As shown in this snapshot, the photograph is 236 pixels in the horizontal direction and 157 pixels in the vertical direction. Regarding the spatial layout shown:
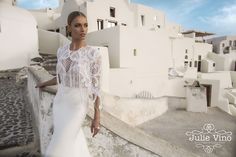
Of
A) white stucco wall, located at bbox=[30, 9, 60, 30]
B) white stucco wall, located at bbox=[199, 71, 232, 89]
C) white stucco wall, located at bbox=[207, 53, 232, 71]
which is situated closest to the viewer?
white stucco wall, located at bbox=[30, 9, 60, 30]

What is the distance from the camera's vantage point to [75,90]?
6.21 ft

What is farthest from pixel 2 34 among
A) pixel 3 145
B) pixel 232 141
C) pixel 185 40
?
pixel 185 40

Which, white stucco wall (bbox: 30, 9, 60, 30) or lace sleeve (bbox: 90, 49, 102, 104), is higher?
white stucco wall (bbox: 30, 9, 60, 30)

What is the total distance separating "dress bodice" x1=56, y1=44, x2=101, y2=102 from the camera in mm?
1856

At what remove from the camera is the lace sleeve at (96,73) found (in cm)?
187

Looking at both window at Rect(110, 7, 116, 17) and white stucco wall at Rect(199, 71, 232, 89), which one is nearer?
window at Rect(110, 7, 116, 17)

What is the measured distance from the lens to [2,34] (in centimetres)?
1232

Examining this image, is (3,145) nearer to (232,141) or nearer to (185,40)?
(232,141)

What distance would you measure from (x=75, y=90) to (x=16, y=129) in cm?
258

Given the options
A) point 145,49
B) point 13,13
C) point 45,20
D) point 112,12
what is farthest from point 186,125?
point 45,20

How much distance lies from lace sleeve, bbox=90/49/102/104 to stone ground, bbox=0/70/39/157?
5.97ft

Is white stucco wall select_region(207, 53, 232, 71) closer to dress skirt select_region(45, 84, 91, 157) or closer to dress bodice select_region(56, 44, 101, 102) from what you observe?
dress bodice select_region(56, 44, 101, 102)

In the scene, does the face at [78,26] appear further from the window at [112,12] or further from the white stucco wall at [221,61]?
the white stucco wall at [221,61]

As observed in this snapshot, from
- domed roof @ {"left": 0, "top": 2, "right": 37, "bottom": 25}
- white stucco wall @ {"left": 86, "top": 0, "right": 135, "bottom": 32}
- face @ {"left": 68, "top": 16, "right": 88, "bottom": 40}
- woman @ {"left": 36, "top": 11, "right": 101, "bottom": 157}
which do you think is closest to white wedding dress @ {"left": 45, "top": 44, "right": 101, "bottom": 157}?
woman @ {"left": 36, "top": 11, "right": 101, "bottom": 157}
